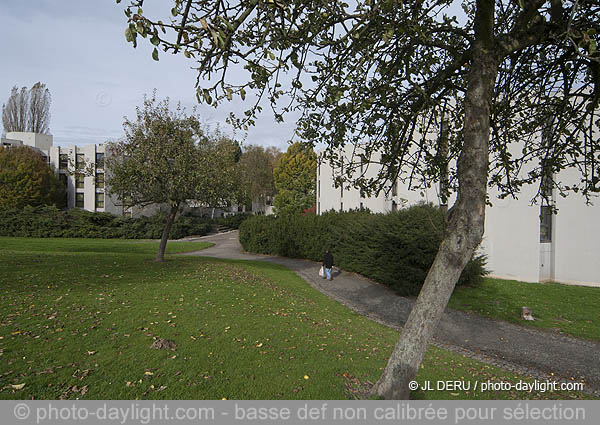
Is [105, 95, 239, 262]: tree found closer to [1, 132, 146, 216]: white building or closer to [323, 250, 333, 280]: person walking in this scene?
[323, 250, 333, 280]: person walking

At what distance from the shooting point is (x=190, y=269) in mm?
13211

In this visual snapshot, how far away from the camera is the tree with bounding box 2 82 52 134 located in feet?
→ 161

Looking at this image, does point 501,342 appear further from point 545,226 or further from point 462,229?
point 545,226

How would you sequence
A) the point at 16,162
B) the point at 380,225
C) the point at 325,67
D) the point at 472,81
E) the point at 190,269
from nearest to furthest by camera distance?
→ the point at 472,81 < the point at 325,67 < the point at 190,269 < the point at 380,225 < the point at 16,162

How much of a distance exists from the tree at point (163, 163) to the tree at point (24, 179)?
29.5 meters

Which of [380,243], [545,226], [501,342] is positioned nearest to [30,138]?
[380,243]

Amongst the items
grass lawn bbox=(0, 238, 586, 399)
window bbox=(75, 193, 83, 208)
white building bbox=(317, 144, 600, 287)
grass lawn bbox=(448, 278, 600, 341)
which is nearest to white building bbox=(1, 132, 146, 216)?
window bbox=(75, 193, 83, 208)

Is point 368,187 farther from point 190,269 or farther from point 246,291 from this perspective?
point 190,269

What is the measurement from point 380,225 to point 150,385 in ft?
42.6

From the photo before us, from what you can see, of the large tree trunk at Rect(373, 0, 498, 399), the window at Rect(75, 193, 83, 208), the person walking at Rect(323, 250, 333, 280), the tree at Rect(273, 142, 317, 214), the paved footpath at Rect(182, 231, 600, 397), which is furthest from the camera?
the tree at Rect(273, 142, 317, 214)

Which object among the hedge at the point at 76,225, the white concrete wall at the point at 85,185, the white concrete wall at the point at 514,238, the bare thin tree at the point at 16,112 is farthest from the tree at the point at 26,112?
the white concrete wall at the point at 514,238

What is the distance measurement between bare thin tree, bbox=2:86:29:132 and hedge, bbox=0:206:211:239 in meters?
23.5

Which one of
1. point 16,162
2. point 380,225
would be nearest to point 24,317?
point 380,225

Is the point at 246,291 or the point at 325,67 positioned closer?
the point at 325,67
